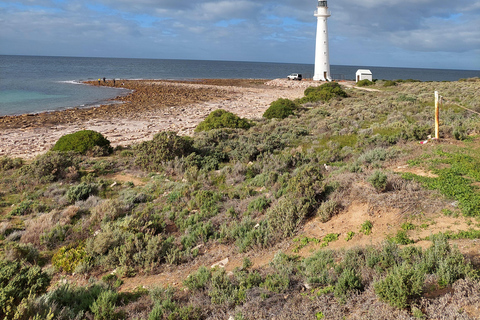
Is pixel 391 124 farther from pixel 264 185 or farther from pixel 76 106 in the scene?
pixel 76 106

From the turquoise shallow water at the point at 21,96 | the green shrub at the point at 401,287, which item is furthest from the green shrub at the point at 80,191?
the turquoise shallow water at the point at 21,96

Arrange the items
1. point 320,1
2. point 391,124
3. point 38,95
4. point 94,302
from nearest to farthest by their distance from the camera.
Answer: point 94,302 → point 391,124 → point 38,95 → point 320,1

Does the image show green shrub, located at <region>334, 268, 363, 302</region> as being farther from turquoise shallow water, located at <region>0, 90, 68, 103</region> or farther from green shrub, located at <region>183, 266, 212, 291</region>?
turquoise shallow water, located at <region>0, 90, 68, 103</region>

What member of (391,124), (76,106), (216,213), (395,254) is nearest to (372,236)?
(395,254)

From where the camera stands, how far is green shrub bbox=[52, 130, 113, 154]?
12688 mm

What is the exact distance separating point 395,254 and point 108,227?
5410 millimetres

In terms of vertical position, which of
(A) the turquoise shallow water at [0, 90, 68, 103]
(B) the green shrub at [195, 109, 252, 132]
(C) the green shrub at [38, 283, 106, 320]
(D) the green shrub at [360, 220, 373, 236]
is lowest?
(C) the green shrub at [38, 283, 106, 320]

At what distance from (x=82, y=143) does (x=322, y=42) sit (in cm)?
4137

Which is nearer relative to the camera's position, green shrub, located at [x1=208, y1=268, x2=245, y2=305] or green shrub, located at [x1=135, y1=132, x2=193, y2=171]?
green shrub, located at [x1=208, y1=268, x2=245, y2=305]

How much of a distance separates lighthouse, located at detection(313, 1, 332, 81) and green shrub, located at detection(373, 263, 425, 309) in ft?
155

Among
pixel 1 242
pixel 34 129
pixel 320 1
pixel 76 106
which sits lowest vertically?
pixel 1 242

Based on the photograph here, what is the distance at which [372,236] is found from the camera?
548cm

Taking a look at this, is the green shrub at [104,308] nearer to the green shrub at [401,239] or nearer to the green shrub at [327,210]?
the green shrub at [327,210]

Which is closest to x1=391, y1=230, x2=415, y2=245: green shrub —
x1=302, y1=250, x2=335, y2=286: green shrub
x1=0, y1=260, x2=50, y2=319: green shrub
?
x1=302, y1=250, x2=335, y2=286: green shrub
